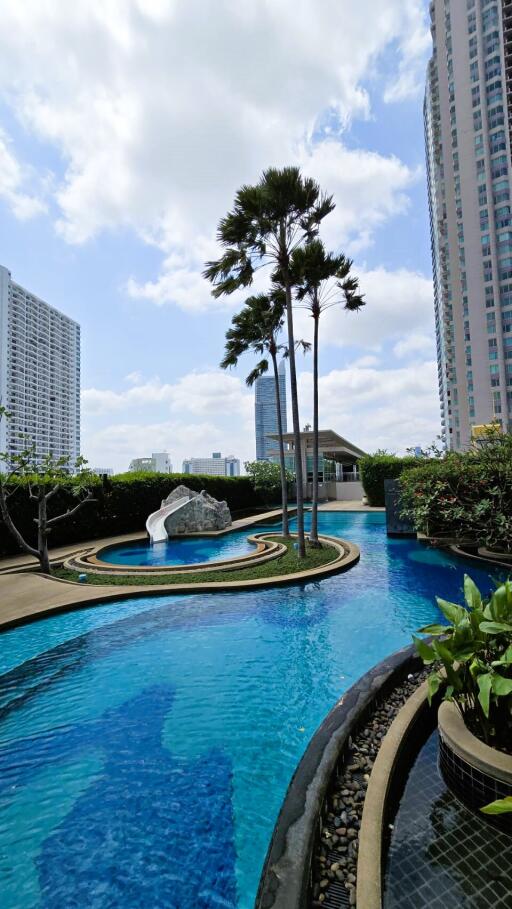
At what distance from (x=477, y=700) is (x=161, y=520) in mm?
13404

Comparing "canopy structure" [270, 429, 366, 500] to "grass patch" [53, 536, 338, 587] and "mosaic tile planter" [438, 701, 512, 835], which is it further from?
"mosaic tile planter" [438, 701, 512, 835]

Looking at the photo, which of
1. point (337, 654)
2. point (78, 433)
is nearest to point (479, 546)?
point (337, 654)

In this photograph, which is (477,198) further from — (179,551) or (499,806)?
(499,806)

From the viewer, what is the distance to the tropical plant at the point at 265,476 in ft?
82.5

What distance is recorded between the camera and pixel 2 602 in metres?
6.79

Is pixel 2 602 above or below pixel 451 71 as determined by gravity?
below

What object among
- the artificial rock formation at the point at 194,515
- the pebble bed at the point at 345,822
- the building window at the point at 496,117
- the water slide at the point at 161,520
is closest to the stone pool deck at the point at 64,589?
the pebble bed at the point at 345,822

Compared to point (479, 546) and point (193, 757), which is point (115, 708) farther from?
point (479, 546)

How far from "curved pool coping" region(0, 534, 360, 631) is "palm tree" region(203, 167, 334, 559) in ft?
5.18

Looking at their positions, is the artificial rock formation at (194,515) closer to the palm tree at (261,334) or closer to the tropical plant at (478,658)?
the palm tree at (261,334)

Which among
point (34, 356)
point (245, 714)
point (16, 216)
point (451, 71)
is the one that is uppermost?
point (451, 71)

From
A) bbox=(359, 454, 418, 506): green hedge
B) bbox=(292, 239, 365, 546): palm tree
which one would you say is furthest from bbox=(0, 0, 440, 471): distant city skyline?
bbox=(359, 454, 418, 506): green hedge

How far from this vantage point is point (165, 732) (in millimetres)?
3557

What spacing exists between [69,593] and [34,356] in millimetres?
96089
